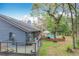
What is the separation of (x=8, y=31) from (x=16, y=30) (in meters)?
0.09

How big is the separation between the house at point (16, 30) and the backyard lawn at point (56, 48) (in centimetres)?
16

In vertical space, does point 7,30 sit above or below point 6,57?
above

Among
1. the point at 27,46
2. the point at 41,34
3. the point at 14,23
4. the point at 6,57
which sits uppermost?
the point at 14,23

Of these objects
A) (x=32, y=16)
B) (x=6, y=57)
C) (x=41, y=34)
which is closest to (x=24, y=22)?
(x=32, y=16)

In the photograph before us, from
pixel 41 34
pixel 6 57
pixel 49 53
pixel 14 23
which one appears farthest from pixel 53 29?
pixel 6 57

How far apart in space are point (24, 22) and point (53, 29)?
1.04 ft

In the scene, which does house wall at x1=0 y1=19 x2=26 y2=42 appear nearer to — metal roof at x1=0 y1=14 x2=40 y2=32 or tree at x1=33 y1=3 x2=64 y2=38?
metal roof at x1=0 y1=14 x2=40 y2=32

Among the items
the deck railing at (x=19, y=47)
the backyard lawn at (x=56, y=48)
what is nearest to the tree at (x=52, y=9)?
the backyard lawn at (x=56, y=48)

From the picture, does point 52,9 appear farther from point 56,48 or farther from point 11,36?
point 11,36

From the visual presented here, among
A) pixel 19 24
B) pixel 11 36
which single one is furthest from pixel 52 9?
pixel 11 36

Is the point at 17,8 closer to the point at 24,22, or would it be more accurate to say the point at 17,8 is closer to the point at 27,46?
the point at 24,22

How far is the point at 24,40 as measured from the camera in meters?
1.51

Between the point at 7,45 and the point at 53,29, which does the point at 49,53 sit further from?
the point at 7,45

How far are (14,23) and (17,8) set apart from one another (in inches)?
6.5
